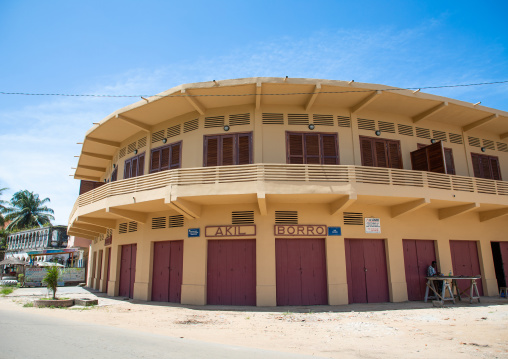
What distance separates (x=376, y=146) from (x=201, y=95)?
7.37 metres

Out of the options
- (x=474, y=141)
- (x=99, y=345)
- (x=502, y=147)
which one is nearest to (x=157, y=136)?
(x=99, y=345)

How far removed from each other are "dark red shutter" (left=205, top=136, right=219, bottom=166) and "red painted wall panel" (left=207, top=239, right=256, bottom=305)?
3.06 m

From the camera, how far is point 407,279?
14227mm

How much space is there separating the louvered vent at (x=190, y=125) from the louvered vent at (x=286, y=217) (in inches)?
191

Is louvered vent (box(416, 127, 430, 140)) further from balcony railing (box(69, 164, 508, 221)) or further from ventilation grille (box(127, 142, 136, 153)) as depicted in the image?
ventilation grille (box(127, 142, 136, 153))

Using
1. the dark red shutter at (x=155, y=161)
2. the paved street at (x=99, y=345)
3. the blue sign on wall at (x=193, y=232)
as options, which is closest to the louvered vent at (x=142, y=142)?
the dark red shutter at (x=155, y=161)

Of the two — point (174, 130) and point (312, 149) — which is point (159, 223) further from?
point (312, 149)

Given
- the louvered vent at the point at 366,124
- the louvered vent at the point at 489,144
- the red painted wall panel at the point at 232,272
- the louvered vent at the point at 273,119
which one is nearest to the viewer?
the red painted wall panel at the point at 232,272

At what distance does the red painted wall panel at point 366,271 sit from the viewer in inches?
534

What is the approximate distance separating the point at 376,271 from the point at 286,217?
4.11 m

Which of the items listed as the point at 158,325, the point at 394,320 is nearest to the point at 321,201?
the point at 394,320

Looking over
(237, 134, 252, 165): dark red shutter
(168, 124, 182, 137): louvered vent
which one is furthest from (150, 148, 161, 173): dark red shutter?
(237, 134, 252, 165): dark red shutter

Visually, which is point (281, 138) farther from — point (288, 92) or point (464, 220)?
point (464, 220)

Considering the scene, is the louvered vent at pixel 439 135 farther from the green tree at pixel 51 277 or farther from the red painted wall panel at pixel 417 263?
the green tree at pixel 51 277
